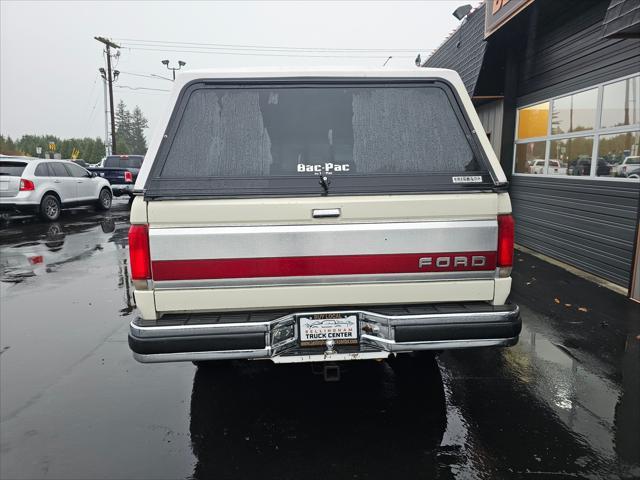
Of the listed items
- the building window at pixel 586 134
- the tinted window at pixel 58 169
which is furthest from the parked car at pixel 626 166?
the tinted window at pixel 58 169

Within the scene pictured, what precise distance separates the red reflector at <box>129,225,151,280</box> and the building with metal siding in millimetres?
5321

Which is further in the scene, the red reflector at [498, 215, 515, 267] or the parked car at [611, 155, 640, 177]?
A: the parked car at [611, 155, 640, 177]

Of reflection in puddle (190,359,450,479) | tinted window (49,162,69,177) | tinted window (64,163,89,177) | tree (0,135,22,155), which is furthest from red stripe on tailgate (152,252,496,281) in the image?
tree (0,135,22,155)

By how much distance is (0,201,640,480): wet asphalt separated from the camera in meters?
2.83

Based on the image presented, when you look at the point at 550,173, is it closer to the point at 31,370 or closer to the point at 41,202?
the point at 31,370

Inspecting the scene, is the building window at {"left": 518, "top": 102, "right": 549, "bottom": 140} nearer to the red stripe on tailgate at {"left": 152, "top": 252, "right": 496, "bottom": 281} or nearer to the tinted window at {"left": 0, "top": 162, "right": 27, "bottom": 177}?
the red stripe on tailgate at {"left": 152, "top": 252, "right": 496, "bottom": 281}

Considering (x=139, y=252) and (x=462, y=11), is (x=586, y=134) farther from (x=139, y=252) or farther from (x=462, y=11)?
(x=139, y=252)

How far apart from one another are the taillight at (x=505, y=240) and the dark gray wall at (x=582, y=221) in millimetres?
4558

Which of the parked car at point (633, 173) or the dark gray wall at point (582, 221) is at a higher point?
the parked car at point (633, 173)

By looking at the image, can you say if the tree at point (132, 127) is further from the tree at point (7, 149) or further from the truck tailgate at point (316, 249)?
the truck tailgate at point (316, 249)

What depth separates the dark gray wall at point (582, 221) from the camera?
661 cm

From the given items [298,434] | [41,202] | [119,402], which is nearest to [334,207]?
[298,434]

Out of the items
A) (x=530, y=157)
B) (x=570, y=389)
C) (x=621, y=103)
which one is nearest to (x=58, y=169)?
(x=530, y=157)

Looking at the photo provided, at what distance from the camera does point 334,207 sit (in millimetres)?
2846
